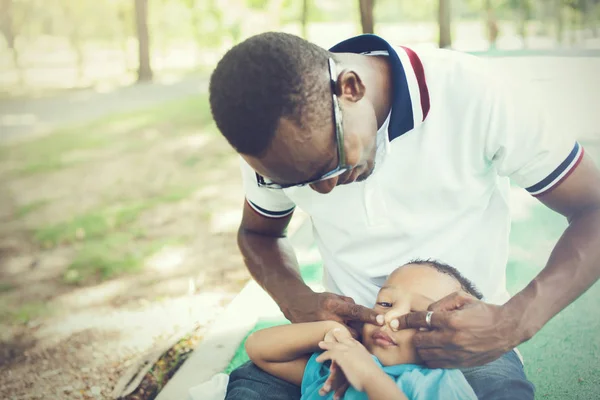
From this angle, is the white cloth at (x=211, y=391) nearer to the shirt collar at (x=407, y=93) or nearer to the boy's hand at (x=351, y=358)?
the boy's hand at (x=351, y=358)

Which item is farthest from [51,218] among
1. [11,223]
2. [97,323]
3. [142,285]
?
[97,323]

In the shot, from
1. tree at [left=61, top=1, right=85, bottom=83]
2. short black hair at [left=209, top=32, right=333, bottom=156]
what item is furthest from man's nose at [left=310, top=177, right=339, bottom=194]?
tree at [left=61, top=1, right=85, bottom=83]

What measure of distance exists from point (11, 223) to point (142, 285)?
2084 millimetres

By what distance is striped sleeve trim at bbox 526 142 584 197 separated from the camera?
171 centimetres

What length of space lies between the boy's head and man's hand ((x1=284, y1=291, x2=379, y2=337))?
0.04 metres

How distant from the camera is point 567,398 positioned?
2.01 meters

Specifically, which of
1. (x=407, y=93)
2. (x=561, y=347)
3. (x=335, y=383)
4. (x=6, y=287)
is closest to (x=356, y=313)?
(x=335, y=383)

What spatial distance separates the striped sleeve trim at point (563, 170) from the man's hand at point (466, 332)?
381 millimetres

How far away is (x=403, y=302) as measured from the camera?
1850 millimetres

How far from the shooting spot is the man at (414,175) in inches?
61.7

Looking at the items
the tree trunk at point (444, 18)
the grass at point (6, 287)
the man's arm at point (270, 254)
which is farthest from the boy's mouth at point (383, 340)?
the tree trunk at point (444, 18)

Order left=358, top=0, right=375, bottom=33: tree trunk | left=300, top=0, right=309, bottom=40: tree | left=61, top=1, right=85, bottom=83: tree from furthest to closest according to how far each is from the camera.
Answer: left=300, top=0, right=309, bottom=40: tree
left=61, top=1, right=85, bottom=83: tree
left=358, top=0, right=375, bottom=33: tree trunk

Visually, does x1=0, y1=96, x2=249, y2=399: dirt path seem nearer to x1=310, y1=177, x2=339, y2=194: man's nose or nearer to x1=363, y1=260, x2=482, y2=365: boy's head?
x1=363, y1=260, x2=482, y2=365: boy's head

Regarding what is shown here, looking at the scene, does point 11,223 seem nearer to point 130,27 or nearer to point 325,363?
point 325,363
